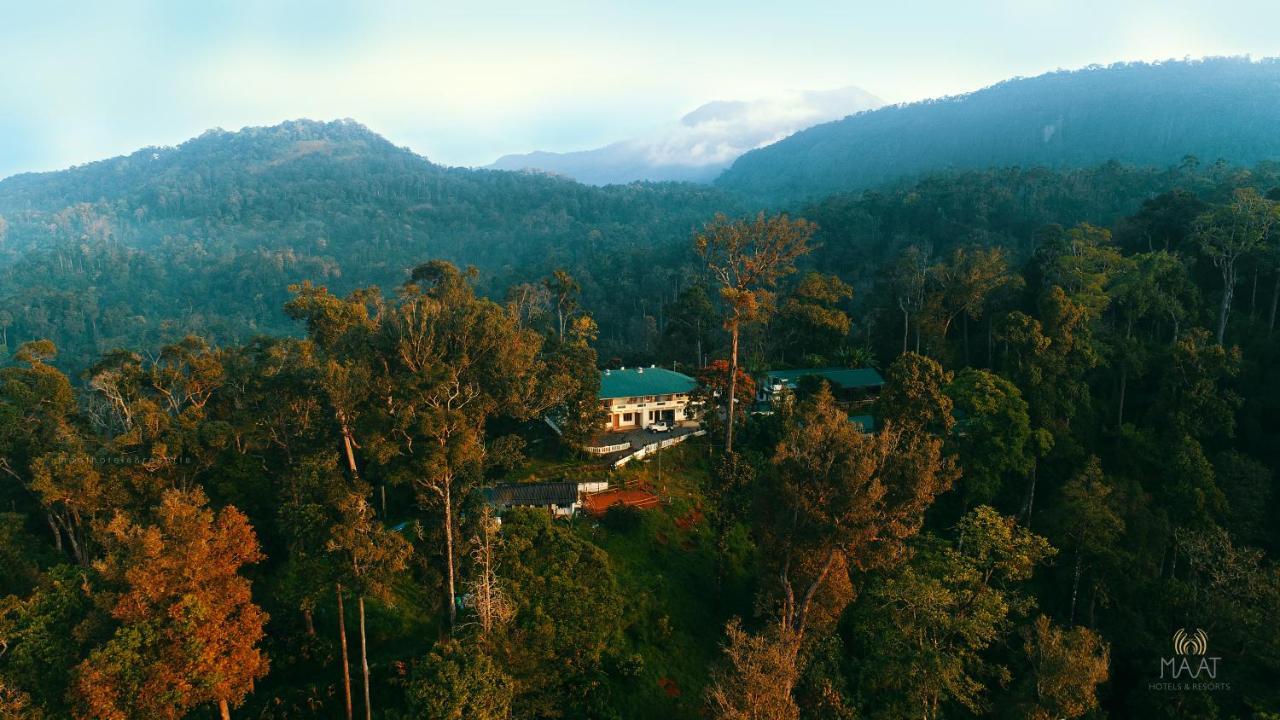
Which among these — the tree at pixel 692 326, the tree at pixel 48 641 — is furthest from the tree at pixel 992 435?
the tree at pixel 48 641

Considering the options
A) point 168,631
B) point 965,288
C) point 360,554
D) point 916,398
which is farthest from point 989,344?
point 168,631

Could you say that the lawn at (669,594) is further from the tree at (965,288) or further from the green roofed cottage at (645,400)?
the tree at (965,288)

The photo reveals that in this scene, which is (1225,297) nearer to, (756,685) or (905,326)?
(905,326)

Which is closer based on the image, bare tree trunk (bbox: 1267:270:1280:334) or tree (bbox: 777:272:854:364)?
bare tree trunk (bbox: 1267:270:1280:334)

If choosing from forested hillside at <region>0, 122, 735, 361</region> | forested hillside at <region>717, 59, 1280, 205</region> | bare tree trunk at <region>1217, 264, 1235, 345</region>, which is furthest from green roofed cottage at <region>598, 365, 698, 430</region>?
forested hillside at <region>717, 59, 1280, 205</region>

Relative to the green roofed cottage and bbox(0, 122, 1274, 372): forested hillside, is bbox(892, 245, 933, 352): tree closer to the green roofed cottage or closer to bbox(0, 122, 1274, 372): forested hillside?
the green roofed cottage
